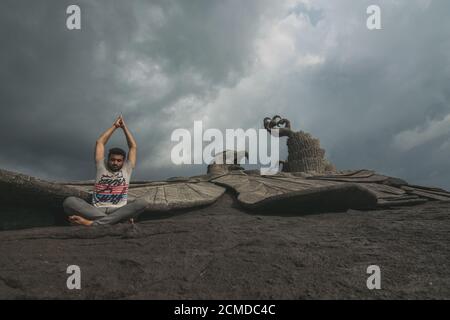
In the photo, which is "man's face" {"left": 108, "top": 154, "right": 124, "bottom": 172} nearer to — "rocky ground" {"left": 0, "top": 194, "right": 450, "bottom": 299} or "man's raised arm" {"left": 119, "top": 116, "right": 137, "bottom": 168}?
"man's raised arm" {"left": 119, "top": 116, "right": 137, "bottom": 168}

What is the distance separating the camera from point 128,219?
2639 millimetres

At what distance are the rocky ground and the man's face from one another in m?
0.53

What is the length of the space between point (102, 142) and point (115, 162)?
0.95 ft

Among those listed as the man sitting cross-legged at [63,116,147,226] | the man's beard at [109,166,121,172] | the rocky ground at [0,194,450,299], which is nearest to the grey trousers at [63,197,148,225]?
the man sitting cross-legged at [63,116,147,226]

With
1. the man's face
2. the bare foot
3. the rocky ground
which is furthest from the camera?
the man's face

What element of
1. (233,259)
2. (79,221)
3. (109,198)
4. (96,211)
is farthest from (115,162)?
(233,259)

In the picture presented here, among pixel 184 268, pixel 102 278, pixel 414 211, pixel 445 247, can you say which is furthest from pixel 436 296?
pixel 414 211

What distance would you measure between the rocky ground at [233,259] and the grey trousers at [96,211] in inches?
6.4

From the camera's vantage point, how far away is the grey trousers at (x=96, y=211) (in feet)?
8.11

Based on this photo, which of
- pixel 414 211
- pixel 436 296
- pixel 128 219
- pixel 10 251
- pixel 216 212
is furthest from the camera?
pixel 216 212

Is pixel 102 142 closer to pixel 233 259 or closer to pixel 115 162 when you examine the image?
pixel 115 162

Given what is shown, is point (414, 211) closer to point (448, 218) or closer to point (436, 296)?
point (448, 218)

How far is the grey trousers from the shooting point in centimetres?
247

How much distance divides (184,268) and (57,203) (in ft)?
5.07
